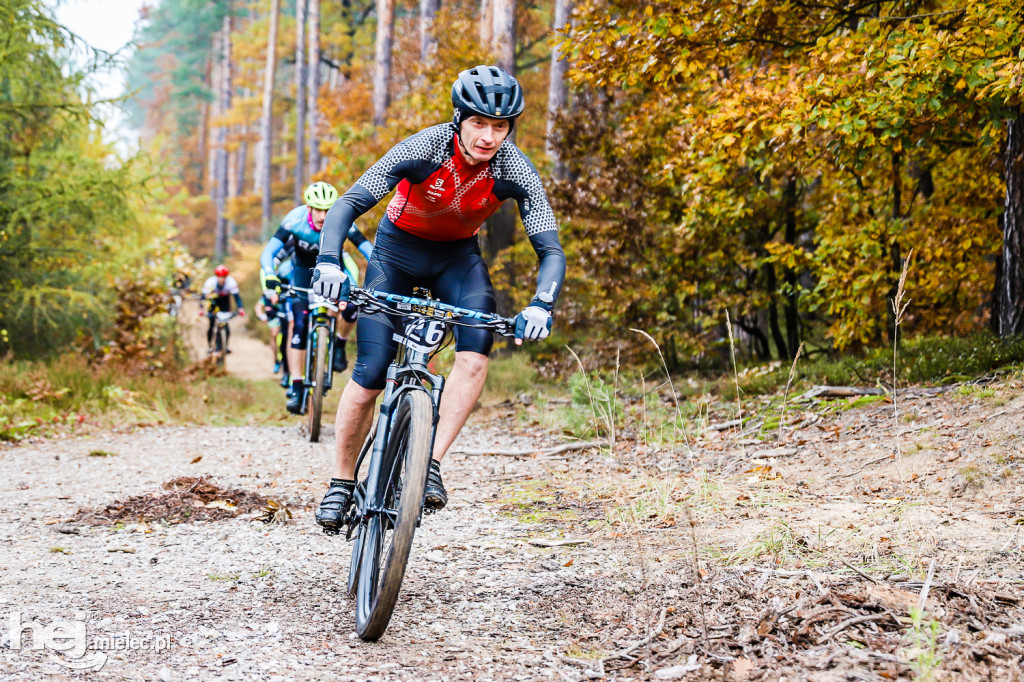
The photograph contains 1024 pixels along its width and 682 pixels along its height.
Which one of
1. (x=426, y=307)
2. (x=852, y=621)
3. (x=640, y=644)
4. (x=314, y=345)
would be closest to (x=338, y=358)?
(x=314, y=345)

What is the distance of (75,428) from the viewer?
8633 mm

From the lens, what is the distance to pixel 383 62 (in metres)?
22.8

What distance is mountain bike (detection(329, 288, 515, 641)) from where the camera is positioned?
3.06 m

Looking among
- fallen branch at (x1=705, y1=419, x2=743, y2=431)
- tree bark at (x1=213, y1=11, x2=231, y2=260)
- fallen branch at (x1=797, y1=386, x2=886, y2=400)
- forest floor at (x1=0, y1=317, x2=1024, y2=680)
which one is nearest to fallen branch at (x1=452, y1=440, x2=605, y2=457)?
forest floor at (x1=0, y1=317, x2=1024, y2=680)

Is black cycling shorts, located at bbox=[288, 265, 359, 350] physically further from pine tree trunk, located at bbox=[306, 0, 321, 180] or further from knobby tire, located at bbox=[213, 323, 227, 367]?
pine tree trunk, located at bbox=[306, 0, 321, 180]

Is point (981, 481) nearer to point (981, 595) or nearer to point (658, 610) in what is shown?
point (981, 595)

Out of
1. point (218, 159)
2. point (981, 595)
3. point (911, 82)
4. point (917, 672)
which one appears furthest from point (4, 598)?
point (218, 159)

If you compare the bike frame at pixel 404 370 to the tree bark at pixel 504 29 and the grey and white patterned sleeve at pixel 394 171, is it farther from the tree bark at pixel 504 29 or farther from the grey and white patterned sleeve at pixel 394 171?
the tree bark at pixel 504 29

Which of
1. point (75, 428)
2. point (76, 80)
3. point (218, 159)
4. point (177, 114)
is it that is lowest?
point (75, 428)

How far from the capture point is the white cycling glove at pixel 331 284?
335cm

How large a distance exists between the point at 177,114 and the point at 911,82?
54748mm

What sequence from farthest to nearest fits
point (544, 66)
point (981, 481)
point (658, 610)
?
point (544, 66) → point (981, 481) → point (658, 610)

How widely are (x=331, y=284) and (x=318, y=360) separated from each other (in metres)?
4.52

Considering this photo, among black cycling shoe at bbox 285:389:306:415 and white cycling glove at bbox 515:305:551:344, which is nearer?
white cycling glove at bbox 515:305:551:344
